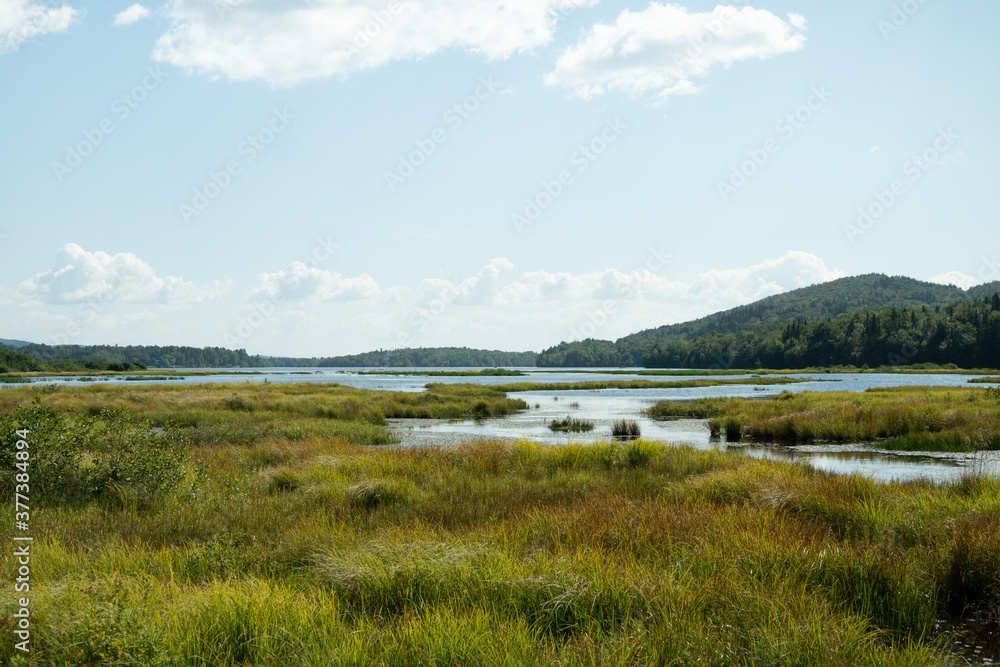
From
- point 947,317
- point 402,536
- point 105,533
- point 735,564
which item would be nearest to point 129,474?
point 105,533

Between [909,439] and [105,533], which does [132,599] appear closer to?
[105,533]

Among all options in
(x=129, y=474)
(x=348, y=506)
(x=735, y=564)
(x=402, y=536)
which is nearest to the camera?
(x=735, y=564)

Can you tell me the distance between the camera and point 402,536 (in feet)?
23.0

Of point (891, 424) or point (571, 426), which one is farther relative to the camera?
point (571, 426)

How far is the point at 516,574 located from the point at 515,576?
0.06 metres

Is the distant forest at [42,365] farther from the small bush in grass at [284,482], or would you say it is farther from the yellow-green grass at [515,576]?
the yellow-green grass at [515,576]

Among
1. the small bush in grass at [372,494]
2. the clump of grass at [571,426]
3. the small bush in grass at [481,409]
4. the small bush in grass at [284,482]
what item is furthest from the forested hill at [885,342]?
the small bush in grass at [284,482]

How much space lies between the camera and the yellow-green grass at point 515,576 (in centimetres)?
445

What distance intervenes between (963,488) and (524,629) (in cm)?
1021

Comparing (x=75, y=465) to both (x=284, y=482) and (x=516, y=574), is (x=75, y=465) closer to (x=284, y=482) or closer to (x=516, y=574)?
(x=284, y=482)

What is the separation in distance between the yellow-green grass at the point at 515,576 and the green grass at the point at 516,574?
27 millimetres

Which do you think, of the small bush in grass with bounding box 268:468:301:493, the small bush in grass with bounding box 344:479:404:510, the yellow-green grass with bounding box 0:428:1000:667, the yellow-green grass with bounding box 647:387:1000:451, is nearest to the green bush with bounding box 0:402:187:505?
the yellow-green grass with bounding box 0:428:1000:667

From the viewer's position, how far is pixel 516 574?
5.82m

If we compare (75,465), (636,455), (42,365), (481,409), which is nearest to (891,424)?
(636,455)
